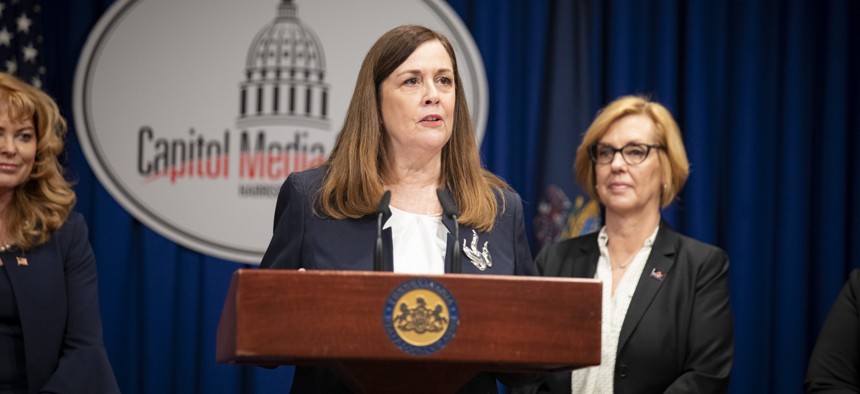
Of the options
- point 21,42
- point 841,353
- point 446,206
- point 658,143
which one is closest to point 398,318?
point 446,206

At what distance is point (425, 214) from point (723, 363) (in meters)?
1.49

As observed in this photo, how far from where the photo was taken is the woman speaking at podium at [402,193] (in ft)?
7.59

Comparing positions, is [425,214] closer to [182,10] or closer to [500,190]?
[500,190]

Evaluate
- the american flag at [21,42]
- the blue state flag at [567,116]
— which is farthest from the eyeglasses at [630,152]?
the american flag at [21,42]

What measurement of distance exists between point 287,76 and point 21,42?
116 centimetres

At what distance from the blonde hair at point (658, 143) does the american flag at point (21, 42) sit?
2.38m

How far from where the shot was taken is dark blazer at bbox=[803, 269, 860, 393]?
327 centimetres

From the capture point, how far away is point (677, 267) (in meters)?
3.54

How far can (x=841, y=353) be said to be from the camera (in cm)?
328

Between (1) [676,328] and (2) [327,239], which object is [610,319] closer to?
(1) [676,328]

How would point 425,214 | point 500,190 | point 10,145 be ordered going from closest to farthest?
point 425,214 < point 500,190 < point 10,145

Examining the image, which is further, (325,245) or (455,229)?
(325,245)

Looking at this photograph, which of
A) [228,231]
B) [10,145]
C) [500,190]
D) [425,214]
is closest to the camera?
[425,214]

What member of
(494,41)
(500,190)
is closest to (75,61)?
(494,41)
